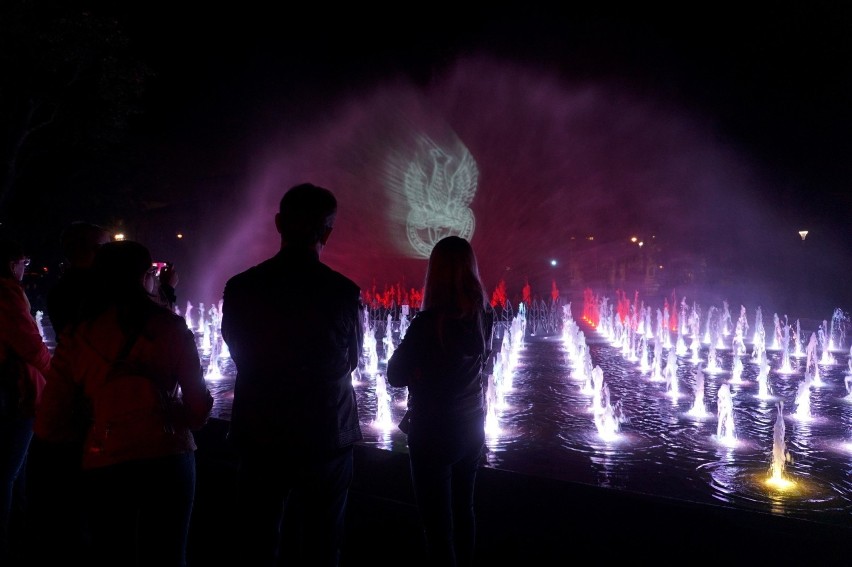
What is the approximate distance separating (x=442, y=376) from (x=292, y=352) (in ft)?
2.61

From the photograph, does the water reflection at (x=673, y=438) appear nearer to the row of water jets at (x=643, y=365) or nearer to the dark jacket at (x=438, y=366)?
the row of water jets at (x=643, y=365)

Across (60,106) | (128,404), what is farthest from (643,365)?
(60,106)

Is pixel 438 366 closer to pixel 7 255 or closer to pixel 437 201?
pixel 7 255

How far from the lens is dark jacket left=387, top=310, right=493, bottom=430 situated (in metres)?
2.71

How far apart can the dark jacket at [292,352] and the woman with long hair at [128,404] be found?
0.27 meters

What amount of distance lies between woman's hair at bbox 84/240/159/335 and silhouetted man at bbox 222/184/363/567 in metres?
0.32

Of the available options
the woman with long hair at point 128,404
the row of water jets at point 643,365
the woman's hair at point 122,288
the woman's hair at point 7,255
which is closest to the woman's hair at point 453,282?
the row of water jets at point 643,365

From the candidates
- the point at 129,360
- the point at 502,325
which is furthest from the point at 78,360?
the point at 502,325

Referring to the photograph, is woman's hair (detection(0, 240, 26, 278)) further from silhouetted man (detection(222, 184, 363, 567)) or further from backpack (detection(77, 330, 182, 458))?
silhouetted man (detection(222, 184, 363, 567))

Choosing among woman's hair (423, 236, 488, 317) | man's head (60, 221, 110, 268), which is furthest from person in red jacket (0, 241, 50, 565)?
woman's hair (423, 236, 488, 317)

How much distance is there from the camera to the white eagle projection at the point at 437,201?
32812 mm

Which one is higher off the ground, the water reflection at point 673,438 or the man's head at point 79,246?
the man's head at point 79,246

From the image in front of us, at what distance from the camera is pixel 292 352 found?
2201 mm

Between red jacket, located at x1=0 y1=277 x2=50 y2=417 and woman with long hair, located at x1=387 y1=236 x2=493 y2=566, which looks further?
red jacket, located at x1=0 y1=277 x2=50 y2=417
